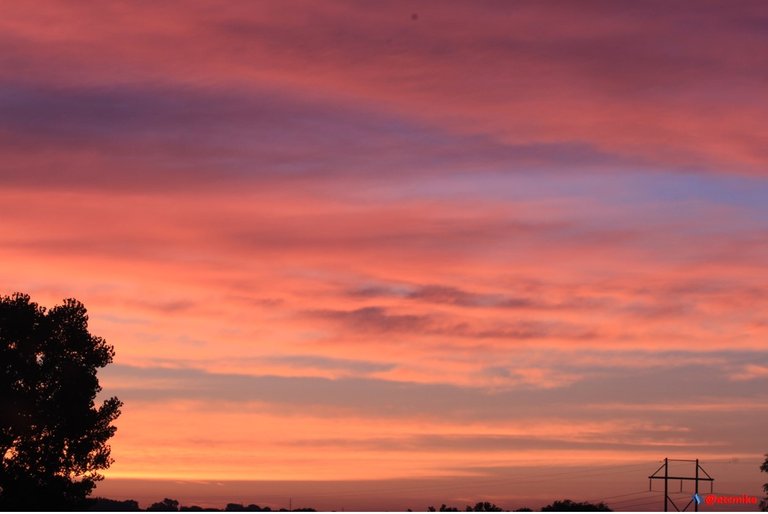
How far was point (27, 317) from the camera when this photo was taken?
268 ft

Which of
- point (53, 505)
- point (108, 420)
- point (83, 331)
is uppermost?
point (83, 331)

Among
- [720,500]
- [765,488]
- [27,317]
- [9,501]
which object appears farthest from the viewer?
[720,500]

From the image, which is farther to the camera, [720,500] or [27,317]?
[720,500]

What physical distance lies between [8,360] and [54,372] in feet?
10.9

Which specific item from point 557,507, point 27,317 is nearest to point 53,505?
point 27,317

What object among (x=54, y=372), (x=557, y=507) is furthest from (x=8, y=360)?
(x=557, y=507)

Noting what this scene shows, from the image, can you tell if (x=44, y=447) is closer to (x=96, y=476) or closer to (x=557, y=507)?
(x=96, y=476)

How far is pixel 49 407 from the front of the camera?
79.9m

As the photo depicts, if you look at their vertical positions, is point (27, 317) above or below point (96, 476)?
above

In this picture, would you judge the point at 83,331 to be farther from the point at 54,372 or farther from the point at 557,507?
the point at 557,507

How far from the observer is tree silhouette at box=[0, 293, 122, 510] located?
255 ft

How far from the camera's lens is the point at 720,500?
428 ft

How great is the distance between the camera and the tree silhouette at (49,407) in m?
77.7

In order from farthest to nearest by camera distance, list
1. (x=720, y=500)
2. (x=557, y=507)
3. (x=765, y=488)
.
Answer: (x=557, y=507) < (x=720, y=500) < (x=765, y=488)
